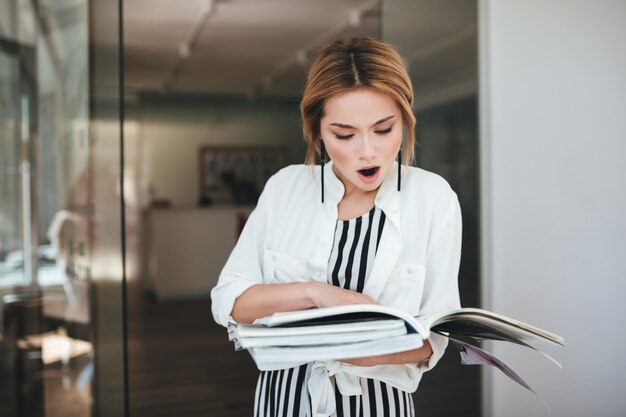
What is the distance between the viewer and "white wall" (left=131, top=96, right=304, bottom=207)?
10.3 meters

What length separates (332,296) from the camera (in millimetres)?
967

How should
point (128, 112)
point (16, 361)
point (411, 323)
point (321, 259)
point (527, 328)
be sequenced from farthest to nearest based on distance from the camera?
point (128, 112), point (16, 361), point (321, 259), point (527, 328), point (411, 323)

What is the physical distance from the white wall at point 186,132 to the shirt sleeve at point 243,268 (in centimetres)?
904

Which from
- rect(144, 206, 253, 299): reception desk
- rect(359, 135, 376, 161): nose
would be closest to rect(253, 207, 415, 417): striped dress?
rect(359, 135, 376, 161): nose

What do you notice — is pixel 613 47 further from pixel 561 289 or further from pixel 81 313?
pixel 81 313

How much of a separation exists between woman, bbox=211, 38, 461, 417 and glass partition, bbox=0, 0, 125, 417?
183 centimetres

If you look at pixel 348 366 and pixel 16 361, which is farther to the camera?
pixel 16 361

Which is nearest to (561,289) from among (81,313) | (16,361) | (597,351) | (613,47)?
(597,351)

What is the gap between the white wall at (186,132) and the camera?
10.3 m

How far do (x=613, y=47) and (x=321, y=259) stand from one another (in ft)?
7.28

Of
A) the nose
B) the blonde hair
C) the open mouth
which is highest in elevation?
the blonde hair

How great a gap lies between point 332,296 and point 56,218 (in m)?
2.36

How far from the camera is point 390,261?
1.05 m

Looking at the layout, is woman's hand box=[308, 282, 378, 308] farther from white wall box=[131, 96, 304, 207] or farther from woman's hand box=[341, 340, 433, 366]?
white wall box=[131, 96, 304, 207]
